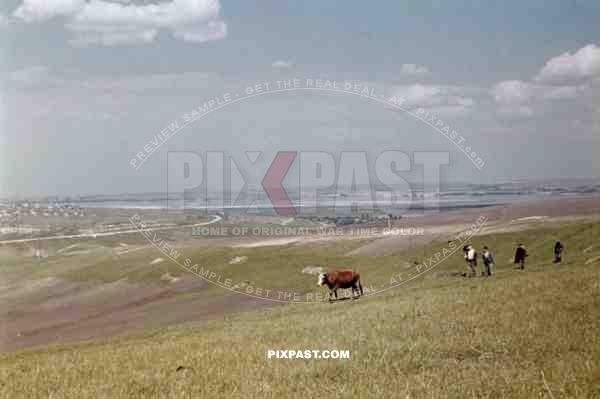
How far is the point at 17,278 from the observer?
80125mm

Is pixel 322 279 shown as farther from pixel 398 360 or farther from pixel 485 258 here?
pixel 398 360

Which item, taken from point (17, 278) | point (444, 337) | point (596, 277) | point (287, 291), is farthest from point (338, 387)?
point (17, 278)

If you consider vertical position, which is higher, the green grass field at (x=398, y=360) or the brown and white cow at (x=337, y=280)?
the green grass field at (x=398, y=360)

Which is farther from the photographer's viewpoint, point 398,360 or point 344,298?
point 344,298

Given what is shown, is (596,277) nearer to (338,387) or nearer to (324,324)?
(324,324)

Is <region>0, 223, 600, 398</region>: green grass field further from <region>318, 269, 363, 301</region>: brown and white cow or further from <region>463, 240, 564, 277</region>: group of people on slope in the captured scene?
<region>463, 240, 564, 277</region>: group of people on slope

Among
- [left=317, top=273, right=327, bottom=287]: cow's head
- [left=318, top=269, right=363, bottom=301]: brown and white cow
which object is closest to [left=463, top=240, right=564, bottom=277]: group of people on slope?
[left=318, top=269, right=363, bottom=301]: brown and white cow

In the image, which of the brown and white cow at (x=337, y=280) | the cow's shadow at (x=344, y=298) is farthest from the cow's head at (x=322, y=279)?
the cow's shadow at (x=344, y=298)

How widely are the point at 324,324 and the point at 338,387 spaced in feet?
20.6

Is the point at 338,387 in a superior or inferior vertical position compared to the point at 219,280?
superior

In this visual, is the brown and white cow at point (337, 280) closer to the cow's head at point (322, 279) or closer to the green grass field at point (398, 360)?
the cow's head at point (322, 279)

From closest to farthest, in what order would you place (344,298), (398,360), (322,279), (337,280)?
(398,360)
(322,279)
(337,280)
(344,298)

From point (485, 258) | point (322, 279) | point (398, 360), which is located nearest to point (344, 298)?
point (322, 279)

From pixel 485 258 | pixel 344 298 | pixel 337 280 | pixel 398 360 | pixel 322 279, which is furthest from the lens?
pixel 485 258
